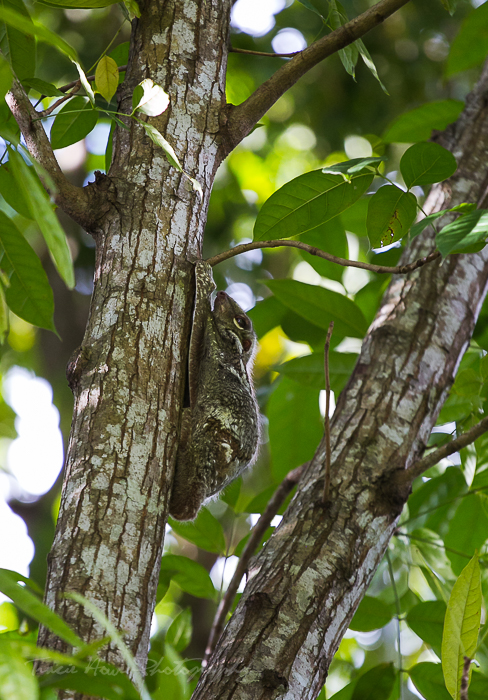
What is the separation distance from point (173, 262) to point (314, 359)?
0.98 m

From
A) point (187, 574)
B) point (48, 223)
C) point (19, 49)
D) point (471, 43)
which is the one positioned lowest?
point (187, 574)

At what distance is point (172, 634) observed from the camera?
2.19m

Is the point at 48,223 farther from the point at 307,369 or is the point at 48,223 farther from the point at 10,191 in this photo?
the point at 307,369

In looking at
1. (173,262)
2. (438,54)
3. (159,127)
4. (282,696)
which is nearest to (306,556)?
(282,696)

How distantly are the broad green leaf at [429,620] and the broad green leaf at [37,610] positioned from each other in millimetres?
1603

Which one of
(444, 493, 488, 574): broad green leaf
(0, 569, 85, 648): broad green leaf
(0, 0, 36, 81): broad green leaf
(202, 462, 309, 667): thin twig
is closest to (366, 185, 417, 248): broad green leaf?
(202, 462, 309, 667): thin twig

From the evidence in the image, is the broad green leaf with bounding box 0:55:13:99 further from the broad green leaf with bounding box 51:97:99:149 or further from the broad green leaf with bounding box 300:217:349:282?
the broad green leaf with bounding box 300:217:349:282

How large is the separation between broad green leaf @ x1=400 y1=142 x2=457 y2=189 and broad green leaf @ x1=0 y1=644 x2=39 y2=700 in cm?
147

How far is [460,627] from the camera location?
124cm

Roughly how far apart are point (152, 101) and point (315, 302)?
127 cm

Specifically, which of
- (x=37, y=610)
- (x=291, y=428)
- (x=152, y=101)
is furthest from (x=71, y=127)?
(x=37, y=610)

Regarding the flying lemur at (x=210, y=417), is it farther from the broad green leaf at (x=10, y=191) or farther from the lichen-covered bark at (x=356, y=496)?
the broad green leaf at (x=10, y=191)

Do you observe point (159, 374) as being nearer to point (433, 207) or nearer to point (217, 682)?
point (217, 682)

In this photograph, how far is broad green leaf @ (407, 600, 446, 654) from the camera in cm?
208
